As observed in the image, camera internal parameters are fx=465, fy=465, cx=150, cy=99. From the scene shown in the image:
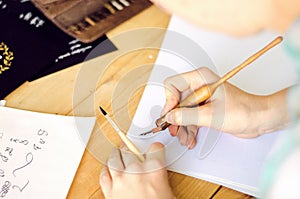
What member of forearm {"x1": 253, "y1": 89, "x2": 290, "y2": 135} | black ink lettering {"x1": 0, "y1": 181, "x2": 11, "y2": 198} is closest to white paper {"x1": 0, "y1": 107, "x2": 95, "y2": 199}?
black ink lettering {"x1": 0, "y1": 181, "x2": 11, "y2": 198}

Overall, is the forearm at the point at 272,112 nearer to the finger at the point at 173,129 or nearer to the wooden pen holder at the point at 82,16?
the finger at the point at 173,129

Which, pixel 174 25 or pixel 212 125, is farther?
pixel 174 25

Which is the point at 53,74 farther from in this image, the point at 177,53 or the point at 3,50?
the point at 177,53

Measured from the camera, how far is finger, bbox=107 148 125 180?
64 centimetres

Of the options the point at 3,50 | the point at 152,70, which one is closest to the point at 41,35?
the point at 3,50

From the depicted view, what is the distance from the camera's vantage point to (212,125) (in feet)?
2.18

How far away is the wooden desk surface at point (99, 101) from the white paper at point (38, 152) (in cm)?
1

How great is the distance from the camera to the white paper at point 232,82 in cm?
66

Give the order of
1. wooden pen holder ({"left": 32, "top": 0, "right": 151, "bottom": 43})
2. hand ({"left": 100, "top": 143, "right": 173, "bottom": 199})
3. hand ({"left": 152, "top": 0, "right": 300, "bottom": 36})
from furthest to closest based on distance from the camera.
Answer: wooden pen holder ({"left": 32, "top": 0, "right": 151, "bottom": 43}), hand ({"left": 100, "top": 143, "right": 173, "bottom": 199}), hand ({"left": 152, "top": 0, "right": 300, "bottom": 36})

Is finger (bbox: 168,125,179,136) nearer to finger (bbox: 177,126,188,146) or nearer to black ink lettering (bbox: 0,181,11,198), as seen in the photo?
finger (bbox: 177,126,188,146)

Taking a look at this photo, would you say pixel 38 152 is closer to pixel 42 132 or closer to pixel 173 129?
pixel 42 132

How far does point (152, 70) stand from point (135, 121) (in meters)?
0.10

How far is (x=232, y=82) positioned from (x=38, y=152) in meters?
0.31

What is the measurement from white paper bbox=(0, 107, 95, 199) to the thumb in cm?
A: 13
